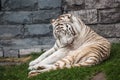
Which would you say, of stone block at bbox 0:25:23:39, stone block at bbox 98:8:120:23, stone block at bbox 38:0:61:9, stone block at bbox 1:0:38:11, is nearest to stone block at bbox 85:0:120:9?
stone block at bbox 98:8:120:23

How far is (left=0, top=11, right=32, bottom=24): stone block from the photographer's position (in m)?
10.5

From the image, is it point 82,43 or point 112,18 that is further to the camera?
point 112,18

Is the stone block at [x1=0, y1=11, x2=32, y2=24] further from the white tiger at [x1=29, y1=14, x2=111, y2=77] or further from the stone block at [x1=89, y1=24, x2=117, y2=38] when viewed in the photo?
the white tiger at [x1=29, y1=14, x2=111, y2=77]

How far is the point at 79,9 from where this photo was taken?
32.6 ft

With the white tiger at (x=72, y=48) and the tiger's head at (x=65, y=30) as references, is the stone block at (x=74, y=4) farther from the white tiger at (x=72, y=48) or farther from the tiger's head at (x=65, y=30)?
the tiger's head at (x=65, y=30)

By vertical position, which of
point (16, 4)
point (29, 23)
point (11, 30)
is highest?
point (16, 4)

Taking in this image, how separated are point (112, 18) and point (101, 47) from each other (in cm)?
198

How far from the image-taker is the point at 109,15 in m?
9.79

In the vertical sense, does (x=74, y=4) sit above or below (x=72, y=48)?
above

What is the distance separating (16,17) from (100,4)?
2130 millimetres

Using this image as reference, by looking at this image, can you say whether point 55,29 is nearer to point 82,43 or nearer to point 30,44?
point 82,43

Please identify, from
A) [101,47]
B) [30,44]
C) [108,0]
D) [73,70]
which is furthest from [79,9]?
[73,70]

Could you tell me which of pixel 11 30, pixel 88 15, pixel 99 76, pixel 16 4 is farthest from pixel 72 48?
pixel 16 4

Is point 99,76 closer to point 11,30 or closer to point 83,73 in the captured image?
point 83,73
